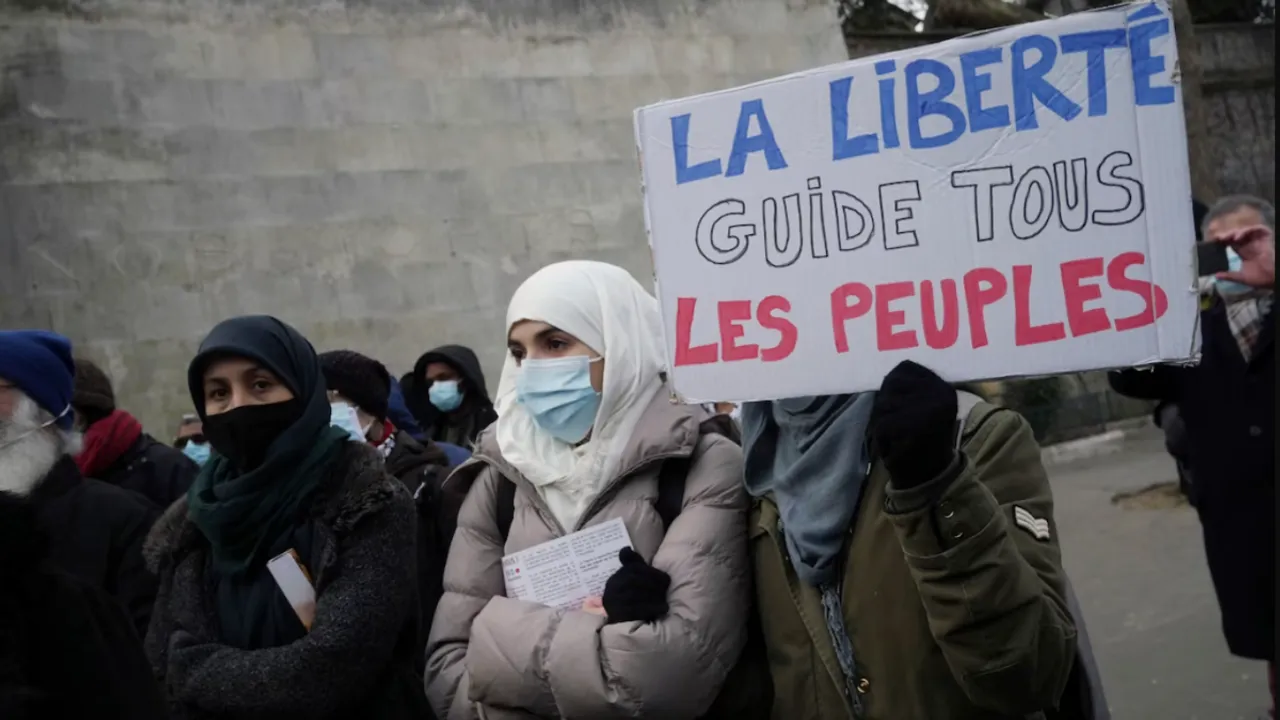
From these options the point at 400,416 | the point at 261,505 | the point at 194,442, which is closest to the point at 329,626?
the point at 261,505

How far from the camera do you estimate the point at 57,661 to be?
1.50 meters

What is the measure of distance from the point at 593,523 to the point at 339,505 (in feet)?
2.15

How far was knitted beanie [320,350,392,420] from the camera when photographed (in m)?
4.09

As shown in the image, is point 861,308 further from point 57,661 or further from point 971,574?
point 57,661

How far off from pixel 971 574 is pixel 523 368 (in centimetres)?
116

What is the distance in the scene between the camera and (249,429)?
2.63 meters

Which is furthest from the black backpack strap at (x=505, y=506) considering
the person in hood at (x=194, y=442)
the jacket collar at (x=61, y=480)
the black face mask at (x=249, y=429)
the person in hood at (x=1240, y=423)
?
the person in hood at (x=194, y=442)

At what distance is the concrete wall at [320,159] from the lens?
295 inches

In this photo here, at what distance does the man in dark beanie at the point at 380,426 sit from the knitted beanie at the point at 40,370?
862mm

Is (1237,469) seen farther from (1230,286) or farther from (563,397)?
(563,397)

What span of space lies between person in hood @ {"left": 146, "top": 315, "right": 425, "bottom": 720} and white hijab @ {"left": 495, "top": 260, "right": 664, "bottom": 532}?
0.37 m

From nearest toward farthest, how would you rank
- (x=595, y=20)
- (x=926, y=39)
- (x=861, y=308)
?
(x=861, y=308)
(x=595, y=20)
(x=926, y=39)

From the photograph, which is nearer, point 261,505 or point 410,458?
point 261,505

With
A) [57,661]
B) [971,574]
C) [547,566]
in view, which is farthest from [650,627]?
[57,661]
